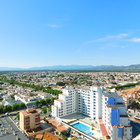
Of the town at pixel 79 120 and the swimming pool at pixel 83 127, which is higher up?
the town at pixel 79 120

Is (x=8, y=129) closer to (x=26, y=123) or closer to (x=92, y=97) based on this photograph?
(x=26, y=123)

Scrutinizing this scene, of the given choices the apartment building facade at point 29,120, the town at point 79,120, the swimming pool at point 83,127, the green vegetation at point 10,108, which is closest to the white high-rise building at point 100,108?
the town at point 79,120

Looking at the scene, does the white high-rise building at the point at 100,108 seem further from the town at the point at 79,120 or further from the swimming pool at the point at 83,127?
the swimming pool at the point at 83,127

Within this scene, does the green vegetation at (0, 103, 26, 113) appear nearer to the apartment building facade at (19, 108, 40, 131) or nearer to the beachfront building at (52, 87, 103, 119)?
the beachfront building at (52, 87, 103, 119)

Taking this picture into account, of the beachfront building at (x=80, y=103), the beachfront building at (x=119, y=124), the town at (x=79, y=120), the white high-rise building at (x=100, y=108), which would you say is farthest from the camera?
the beachfront building at (x=80, y=103)

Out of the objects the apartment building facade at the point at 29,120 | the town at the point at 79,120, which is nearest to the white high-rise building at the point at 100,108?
the town at the point at 79,120

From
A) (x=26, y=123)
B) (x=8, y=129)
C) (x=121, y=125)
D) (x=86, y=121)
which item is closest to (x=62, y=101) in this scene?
(x=86, y=121)

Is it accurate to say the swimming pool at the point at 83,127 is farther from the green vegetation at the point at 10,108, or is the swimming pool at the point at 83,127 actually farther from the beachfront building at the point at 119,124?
the green vegetation at the point at 10,108

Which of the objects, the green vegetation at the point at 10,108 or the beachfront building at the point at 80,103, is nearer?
the beachfront building at the point at 80,103

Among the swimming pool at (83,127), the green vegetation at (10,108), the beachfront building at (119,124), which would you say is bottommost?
the swimming pool at (83,127)

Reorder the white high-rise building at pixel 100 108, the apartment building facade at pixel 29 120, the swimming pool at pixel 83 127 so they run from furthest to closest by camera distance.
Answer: the swimming pool at pixel 83 127 → the apartment building facade at pixel 29 120 → the white high-rise building at pixel 100 108
